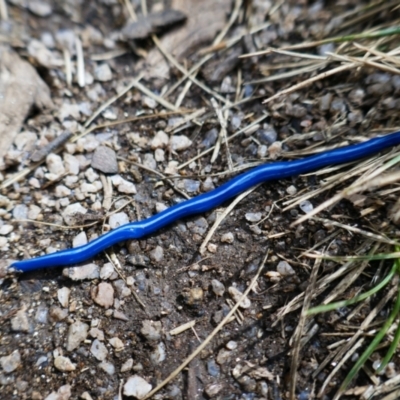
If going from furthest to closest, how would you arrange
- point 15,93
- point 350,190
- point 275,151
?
point 15,93 → point 275,151 → point 350,190

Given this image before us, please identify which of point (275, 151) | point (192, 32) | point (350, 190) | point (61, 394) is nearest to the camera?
point (350, 190)

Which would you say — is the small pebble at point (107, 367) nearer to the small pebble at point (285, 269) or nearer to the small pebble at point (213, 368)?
the small pebble at point (213, 368)

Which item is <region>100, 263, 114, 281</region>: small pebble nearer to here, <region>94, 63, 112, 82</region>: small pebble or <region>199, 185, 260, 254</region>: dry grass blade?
<region>199, 185, 260, 254</region>: dry grass blade

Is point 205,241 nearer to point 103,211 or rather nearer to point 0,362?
point 103,211

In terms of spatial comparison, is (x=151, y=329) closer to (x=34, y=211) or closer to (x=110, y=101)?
(x=34, y=211)

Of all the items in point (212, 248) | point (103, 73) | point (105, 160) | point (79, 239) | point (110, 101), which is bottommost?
point (212, 248)

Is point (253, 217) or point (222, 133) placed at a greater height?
point (222, 133)

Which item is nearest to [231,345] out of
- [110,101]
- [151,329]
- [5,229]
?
[151,329]
